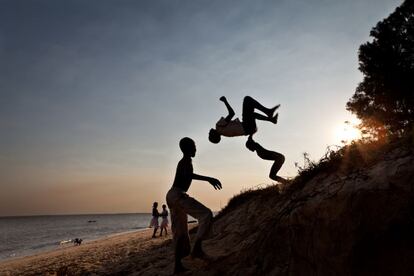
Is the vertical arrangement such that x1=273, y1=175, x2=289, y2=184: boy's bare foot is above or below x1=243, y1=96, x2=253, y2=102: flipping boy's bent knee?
below

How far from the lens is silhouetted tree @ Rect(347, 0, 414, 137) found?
19.1 m

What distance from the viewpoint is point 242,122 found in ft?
22.5

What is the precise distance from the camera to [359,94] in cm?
2167

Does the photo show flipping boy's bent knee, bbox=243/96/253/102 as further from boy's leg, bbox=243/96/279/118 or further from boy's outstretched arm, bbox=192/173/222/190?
boy's outstretched arm, bbox=192/173/222/190

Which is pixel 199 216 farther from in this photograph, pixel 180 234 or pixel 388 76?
pixel 388 76

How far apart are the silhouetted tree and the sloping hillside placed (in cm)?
1534

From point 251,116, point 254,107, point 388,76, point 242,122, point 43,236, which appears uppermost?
point 388,76

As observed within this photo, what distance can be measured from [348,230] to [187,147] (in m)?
3.25

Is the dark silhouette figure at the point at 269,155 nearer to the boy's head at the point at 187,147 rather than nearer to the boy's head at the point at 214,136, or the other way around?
the boy's head at the point at 214,136

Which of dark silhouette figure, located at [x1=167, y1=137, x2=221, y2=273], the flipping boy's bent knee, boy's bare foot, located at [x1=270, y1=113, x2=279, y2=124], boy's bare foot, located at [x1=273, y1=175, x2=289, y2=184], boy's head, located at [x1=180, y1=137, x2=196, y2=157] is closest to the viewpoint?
dark silhouette figure, located at [x1=167, y1=137, x2=221, y2=273]

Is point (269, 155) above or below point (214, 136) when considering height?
below

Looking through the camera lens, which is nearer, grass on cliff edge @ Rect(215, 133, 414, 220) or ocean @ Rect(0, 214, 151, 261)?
grass on cliff edge @ Rect(215, 133, 414, 220)

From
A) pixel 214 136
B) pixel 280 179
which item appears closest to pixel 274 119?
pixel 214 136

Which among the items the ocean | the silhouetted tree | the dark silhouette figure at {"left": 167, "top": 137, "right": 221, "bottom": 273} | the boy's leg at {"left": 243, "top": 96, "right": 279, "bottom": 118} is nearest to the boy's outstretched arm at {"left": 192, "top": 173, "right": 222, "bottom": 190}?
the dark silhouette figure at {"left": 167, "top": 137, "right": 221, "bottom": 273}
